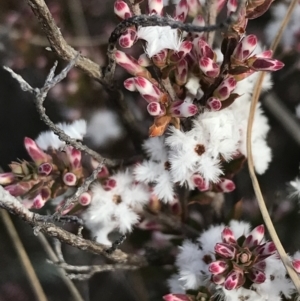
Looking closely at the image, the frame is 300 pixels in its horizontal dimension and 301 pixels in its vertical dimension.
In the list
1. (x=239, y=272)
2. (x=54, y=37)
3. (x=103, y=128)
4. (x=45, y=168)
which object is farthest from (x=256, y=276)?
(x=103, y=128)

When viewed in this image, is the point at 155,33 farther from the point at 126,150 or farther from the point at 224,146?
the point at 126,150

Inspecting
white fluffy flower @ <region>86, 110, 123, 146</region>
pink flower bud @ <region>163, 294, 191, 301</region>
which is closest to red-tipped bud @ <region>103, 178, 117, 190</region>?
pink flower bud @ <region>163, 294, 191, 301</region>

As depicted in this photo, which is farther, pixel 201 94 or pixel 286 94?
pixel 286 94

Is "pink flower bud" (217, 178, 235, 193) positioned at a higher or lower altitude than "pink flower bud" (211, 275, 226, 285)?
higher

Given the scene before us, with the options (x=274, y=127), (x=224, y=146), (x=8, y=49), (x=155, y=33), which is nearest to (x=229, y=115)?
(x=224, y=146)

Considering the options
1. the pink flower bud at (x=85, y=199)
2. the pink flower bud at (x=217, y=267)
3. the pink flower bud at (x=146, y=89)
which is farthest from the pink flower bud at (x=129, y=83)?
the pink flower bud at (x=217, y=267)

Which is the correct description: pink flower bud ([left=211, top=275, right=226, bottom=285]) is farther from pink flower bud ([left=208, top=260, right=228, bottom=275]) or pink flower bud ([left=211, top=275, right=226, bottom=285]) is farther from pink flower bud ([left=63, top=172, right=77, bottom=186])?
pink flower bud ([left=63, top=172, right=77, bottom=186])
